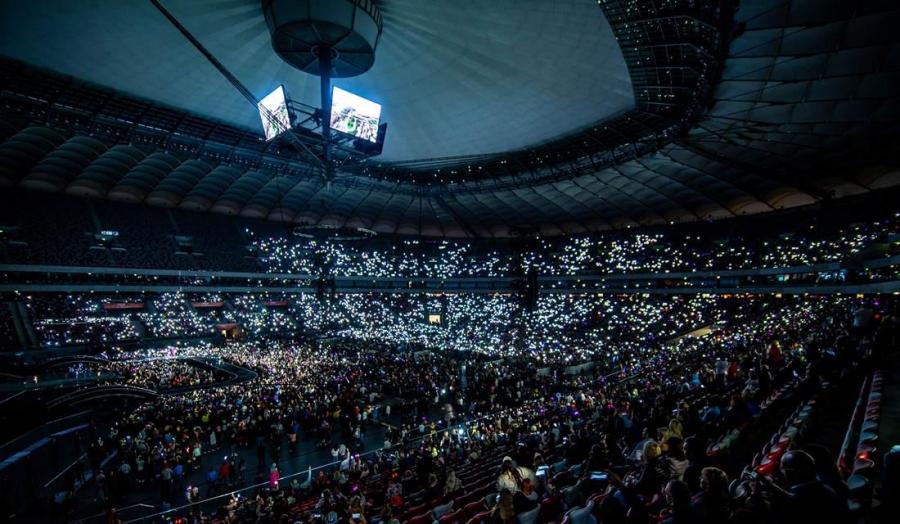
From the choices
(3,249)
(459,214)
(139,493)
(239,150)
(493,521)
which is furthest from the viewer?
(459,214)

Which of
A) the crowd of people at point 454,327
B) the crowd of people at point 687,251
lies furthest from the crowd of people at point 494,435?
the crowd of people at point 687,251

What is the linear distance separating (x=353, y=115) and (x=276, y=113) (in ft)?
8.24

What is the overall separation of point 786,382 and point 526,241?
690 inches

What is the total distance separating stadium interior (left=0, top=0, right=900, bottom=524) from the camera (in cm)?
786

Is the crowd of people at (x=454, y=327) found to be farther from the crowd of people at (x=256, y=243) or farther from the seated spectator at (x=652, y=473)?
the seated spectator at (x=652, y=473)

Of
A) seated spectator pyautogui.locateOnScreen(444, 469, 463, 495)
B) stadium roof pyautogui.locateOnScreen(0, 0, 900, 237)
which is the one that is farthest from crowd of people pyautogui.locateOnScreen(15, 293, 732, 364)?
seated spectator pyautogui.locateOnScreen(444, 469, 463, 495)

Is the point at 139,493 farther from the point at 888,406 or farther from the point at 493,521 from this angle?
the point at 888,406

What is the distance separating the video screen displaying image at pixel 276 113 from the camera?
1359 centimetres

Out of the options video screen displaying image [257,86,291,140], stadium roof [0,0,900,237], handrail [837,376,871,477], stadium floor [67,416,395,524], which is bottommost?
stadium floor [67,416,395,524]

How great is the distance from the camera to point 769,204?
32.8m

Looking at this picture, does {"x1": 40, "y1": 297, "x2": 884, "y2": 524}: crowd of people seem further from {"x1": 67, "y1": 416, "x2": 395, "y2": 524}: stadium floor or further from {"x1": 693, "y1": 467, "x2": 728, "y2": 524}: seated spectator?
{"x1": 67, "y1": 416, "x2": 395, "y2": 524}: stadium floor

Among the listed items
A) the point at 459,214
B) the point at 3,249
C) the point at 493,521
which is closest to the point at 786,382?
the point at 493,521

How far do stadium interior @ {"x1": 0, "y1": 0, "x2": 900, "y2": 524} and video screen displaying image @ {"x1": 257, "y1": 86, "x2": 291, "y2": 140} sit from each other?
134 millimetres

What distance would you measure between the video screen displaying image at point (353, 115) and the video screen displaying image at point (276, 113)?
4.89 feet
